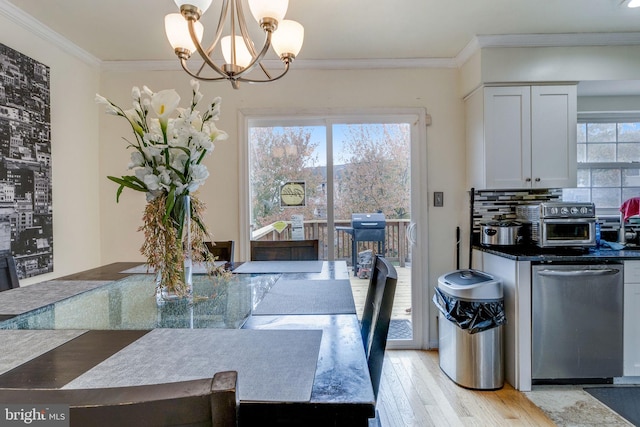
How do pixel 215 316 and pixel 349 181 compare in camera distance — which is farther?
pixel 349 181

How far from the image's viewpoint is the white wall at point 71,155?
257cm

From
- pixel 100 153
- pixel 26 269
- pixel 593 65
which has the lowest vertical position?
pixel 26 269

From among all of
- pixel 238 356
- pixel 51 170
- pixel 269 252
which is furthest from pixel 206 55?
pixel 51 170

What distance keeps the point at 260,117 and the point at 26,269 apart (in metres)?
2.00

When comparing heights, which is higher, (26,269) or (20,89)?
(20,89)

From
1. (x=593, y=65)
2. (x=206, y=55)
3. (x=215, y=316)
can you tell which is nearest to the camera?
(x=215, y=316)

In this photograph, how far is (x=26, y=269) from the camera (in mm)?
2330

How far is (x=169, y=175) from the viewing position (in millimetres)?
1304

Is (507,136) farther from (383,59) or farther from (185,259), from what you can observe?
(185,259)

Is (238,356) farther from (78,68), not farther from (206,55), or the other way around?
(78,68)

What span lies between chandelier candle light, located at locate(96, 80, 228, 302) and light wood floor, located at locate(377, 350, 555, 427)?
1480 mm

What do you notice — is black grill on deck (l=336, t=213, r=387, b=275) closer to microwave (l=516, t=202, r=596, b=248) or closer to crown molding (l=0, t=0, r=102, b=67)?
microwave (l=516, t=202, r=596, b=248)

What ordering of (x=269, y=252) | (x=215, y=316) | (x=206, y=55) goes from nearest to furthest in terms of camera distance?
(x=215, y=316) → (x=206, y=55) → (x=269, y=252)

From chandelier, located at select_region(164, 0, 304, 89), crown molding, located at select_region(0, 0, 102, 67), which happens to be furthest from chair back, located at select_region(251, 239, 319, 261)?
crown molding, located at select_region(0, 0, 102, 67)
